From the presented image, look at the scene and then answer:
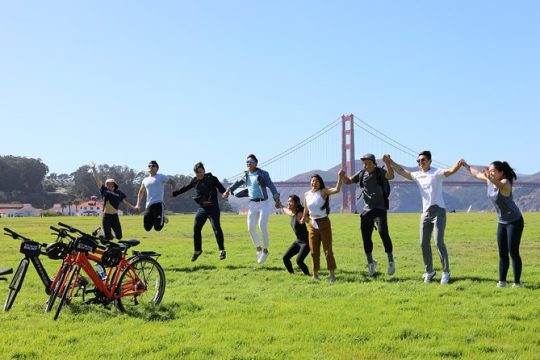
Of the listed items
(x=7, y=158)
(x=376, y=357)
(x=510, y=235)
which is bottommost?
(x=376, y=357)

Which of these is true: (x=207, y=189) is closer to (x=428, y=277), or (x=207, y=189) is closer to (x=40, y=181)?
(x=428, y=277)

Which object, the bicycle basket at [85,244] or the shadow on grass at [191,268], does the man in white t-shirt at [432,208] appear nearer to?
the shadow on grass at [191,268]

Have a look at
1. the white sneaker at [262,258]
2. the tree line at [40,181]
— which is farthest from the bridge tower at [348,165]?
the white sneaker at [262,258]

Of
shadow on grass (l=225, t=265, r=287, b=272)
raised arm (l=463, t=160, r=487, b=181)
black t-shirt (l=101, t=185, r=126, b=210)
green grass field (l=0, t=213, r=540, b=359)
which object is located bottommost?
green grass field (l=0, t=213, r=540, b=359)

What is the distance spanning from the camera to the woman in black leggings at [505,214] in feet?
27.9

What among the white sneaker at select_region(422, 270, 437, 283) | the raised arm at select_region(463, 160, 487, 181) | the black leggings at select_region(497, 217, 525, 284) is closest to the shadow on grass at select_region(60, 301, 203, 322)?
the white sneaker at select_region(422, 270, 437, 283)

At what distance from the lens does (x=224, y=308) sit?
7320mm

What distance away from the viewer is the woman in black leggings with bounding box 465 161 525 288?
8516mm

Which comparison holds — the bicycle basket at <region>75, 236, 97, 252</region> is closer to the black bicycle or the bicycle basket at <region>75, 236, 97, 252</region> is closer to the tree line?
the black bicycle

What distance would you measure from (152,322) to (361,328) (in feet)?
7.32

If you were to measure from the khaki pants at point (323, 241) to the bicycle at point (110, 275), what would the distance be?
2955mm

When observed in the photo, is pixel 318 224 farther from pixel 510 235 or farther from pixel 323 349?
pixel 323 349

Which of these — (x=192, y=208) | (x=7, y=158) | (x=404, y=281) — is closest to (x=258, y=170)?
(x=404, y=281)

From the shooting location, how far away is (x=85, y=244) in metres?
7.02
